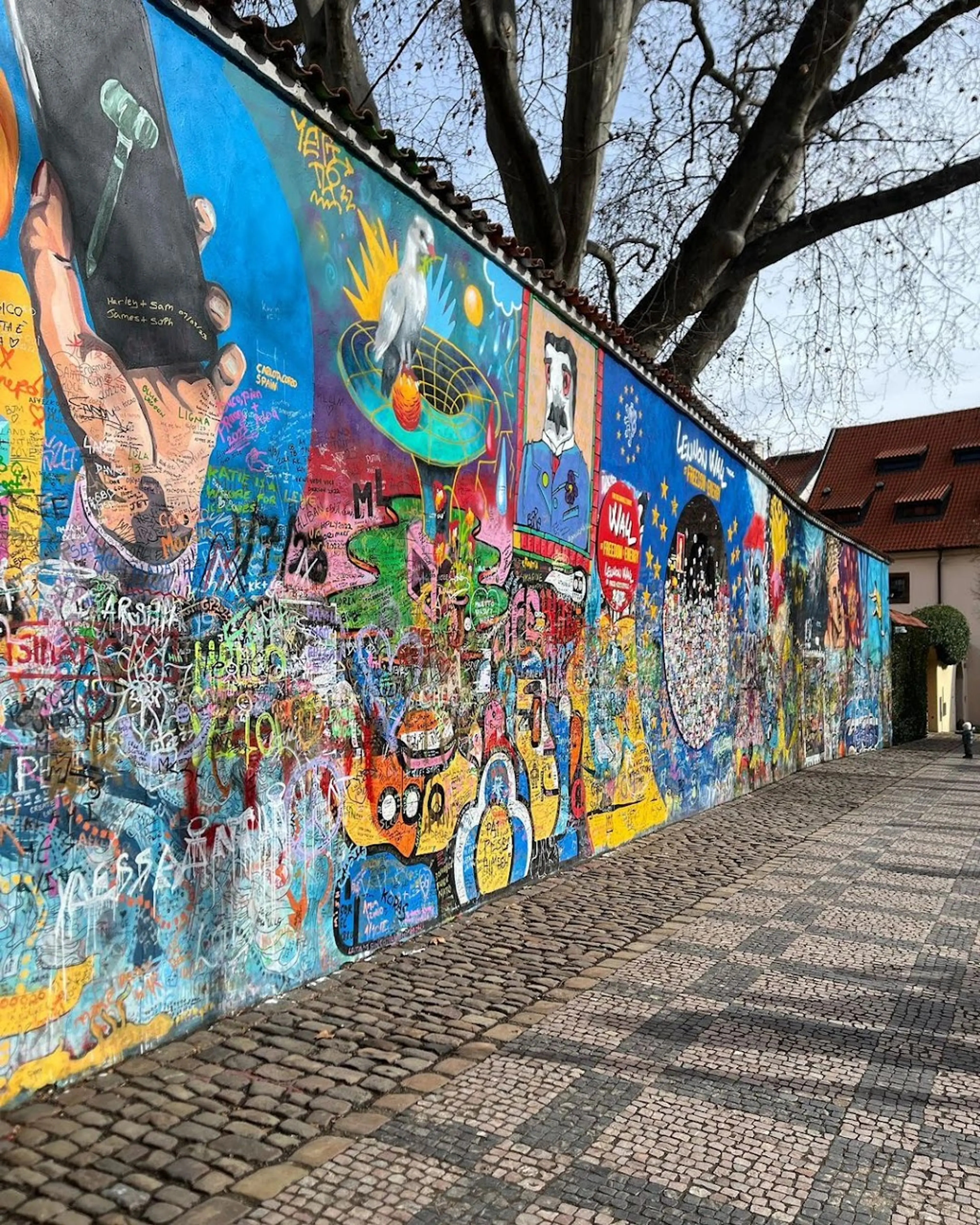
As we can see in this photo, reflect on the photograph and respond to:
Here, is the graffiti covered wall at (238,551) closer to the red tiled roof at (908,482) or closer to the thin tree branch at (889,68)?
the thin tree branch at (889,68)

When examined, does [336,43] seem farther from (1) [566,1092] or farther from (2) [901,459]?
(2) [901,459]

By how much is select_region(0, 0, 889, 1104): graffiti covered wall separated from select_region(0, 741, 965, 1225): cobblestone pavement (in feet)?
1.29

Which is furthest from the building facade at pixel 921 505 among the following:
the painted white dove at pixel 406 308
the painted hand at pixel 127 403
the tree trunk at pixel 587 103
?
the painted hand at pixel 127 403

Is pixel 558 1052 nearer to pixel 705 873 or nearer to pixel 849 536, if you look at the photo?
pixel 705 873

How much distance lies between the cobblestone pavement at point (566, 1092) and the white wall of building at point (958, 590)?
3483 centimetres

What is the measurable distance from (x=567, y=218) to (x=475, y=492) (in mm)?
6935

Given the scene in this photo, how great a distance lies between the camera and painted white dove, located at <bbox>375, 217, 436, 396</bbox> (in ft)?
17.9

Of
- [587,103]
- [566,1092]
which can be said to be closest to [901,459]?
[587,103]

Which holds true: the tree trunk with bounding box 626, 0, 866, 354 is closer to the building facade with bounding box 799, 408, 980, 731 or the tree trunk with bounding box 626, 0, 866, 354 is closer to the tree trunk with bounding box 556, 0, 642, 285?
the tree trunk with bounding box 556, 0, 642, 285

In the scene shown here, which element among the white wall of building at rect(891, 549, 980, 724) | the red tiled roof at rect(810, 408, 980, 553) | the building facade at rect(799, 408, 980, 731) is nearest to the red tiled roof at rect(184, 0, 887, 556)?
the building facade at rect(799, 408, 980, 731)

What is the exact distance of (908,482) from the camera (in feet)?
137

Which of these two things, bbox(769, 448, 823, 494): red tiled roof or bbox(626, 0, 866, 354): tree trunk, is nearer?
bbox(626, 0, 866, 354): tree trunk

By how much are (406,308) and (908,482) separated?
40419 mm

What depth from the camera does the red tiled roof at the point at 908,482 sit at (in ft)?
129
